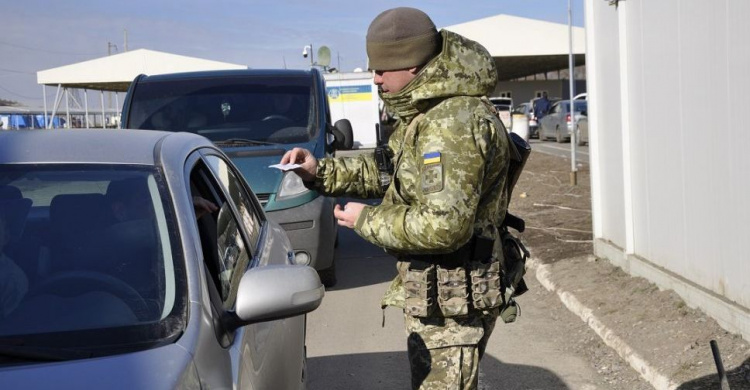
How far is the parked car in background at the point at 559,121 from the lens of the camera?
31.1m

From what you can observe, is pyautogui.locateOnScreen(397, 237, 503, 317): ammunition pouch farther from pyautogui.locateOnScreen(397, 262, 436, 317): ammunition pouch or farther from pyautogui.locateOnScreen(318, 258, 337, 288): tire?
pyautogui.locateOnScreen(318, 258, 337, 288): tire

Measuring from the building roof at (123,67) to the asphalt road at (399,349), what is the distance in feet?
86.1

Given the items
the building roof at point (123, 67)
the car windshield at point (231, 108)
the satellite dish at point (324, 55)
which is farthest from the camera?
the building roof at point (123, 67)

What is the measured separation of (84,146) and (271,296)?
0.99 metres

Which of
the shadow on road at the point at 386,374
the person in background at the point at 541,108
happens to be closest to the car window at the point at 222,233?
the shadow on road at the point at 386,374

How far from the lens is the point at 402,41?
321cm

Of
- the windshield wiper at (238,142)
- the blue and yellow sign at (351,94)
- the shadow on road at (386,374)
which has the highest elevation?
the blue and yellow sign at (351,94)

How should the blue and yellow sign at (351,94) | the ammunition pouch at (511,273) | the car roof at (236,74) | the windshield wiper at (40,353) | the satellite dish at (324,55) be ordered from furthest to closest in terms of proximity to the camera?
the blue and yellow sign at (351,94) < the satellite dish at (324,55) < the car roof at (236,74) < the ammunition pouch at (511,273) < the windshield wiper at (40,353)

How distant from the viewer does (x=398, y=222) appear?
3.07 m

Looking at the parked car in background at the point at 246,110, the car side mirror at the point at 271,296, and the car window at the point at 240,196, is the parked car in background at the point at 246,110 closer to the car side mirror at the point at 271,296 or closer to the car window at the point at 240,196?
the car window at the point at 240,196

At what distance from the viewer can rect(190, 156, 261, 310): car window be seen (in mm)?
3229

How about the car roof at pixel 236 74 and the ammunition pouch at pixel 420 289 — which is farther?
the car roof at pixel 236 74

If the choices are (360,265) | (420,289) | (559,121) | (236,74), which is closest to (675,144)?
(420,289)

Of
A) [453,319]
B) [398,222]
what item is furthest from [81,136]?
[453,319]
